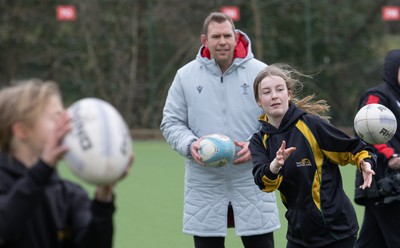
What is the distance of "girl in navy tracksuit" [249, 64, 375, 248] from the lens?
5477 mm

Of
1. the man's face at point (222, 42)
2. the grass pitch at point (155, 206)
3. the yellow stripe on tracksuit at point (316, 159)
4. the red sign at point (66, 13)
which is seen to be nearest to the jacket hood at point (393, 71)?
the man's face at point (222, 42)

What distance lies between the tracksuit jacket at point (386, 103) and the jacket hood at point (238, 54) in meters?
1.05

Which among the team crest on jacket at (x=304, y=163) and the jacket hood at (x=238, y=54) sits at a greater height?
the jacket hood at (x=238, y=54)

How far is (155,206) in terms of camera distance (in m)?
10.5

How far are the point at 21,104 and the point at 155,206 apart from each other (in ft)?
23.2

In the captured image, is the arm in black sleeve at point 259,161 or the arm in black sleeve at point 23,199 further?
the arm in black sleeve at point 259,161

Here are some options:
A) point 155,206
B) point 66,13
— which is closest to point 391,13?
point 66,13

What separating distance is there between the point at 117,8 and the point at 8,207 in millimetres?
14805

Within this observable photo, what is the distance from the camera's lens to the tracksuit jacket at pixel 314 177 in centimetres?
548

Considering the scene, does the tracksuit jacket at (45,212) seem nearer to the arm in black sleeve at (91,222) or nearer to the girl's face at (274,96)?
the arm in black sleeve at (91,222)

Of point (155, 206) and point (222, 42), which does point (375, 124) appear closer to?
point (222, 42)

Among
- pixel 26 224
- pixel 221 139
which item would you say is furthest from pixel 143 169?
pixel 26 224

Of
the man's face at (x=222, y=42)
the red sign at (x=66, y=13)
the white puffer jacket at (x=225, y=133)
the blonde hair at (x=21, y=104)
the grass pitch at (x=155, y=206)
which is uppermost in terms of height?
the red sign at (x=66, y=13)

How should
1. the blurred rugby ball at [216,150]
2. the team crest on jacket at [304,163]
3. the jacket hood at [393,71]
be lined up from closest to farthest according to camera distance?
the team crest on jacket at [304,163]
the blurred rugby ball at [216,150]
the jacket hood at [393,71]
